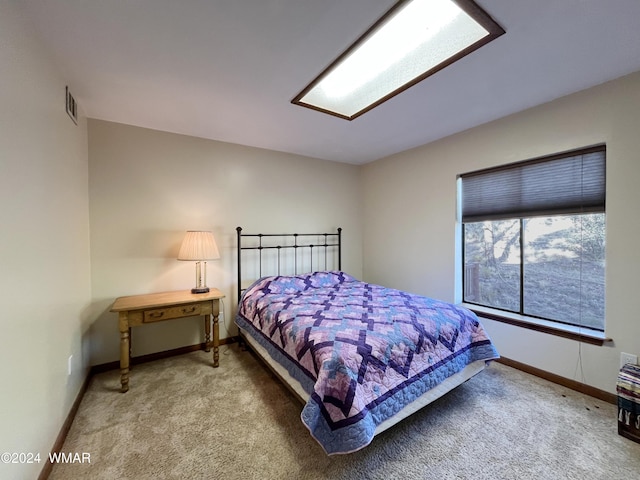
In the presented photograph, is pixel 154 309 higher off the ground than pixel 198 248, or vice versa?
pixel 198 248

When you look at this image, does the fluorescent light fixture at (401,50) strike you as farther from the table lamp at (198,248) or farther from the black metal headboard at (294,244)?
the black metal headboard at (294,244)

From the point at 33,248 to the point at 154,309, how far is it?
1.09 metres

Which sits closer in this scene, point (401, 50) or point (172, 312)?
point (401, 50)

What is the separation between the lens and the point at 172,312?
89.9 inches

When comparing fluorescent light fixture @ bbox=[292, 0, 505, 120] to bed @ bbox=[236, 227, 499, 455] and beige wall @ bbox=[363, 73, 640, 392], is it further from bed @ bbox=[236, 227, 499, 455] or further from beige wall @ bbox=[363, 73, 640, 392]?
bed @ bbox=[236, 227, 499, 455]

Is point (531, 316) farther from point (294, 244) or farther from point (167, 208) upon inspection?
point (167, 208)

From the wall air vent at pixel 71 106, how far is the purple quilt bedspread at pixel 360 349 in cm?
209

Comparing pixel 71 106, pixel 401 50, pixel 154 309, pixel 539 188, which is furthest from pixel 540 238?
pixel 71 106

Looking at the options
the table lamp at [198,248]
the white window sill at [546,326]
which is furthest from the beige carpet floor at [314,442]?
the table lamp at [198,248]

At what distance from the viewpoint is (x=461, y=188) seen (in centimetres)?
→ 293

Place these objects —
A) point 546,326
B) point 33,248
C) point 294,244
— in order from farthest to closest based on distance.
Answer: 1. point 294,244
2. point 546,326
3. point 33,248

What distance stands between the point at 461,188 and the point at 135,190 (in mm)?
3515

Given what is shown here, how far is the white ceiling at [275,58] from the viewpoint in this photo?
129 centimetres

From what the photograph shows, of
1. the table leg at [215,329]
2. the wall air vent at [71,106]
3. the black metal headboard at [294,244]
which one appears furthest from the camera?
the black metal headboard at [294,244]
